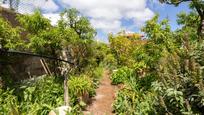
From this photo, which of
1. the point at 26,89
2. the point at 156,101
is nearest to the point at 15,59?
the point at 26,89

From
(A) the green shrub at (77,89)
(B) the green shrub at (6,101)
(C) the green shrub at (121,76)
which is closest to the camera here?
(B) the green shrub at (6,101)

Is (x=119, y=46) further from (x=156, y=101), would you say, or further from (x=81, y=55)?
(x=156, y=101)

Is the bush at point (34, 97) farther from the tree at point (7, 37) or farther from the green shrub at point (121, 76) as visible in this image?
the green shrub at point (121, 76)

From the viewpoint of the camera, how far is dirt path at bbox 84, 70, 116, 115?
12.9 meters

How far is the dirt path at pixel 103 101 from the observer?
12.9 metres

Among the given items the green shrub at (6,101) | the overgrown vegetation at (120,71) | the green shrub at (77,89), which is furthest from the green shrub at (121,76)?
the green shrub at (6,101)

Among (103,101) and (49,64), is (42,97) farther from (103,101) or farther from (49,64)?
(49,64)

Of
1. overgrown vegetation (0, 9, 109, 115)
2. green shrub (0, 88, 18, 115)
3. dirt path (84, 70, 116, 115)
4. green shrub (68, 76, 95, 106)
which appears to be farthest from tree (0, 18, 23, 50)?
dirt path (84, 70, 116, 115)

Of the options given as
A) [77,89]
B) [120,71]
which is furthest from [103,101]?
[120,71]

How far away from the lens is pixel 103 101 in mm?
14297

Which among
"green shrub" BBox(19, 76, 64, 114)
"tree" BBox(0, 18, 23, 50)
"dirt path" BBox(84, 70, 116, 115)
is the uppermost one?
"tree" BBox(0, 18, 23, 50)

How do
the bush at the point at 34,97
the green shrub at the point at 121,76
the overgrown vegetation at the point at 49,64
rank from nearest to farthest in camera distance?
the bush at the point at 34,97
the overgrown vegetation at the point at 49,64
the green shrub at the point at 121,76

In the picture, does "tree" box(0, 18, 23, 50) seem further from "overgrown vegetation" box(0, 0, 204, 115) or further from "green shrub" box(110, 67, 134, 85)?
"green shrub" box(110, 67, 134, 85)

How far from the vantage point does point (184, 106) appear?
6.36 meters
